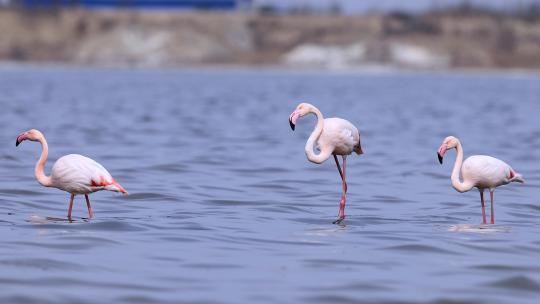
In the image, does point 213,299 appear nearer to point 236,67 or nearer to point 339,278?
point 339,278

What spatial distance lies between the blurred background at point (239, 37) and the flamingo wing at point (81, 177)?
97.0 meters

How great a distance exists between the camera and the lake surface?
8.55 metres

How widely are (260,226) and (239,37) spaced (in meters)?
101

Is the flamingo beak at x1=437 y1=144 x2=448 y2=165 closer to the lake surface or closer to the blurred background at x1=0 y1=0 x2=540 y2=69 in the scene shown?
the lake surface

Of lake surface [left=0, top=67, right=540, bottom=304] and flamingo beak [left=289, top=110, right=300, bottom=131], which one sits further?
flamingo beak [left=289, top=110, right=300, bottom=131]

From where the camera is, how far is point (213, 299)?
26.6 feet

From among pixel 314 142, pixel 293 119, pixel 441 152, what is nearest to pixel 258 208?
pixel 314 142

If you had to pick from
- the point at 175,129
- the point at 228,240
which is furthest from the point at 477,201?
the point at 175,129

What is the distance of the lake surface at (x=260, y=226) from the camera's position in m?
8.55

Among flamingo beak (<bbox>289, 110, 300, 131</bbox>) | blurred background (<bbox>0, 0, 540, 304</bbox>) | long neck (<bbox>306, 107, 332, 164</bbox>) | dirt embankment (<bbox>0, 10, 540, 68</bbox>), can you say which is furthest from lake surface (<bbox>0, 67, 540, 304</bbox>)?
dirt embankment (<bbox>0, 10, 540, 68</bbox>)

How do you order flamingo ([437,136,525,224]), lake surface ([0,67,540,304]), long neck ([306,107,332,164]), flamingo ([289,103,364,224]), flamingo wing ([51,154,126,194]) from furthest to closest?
1. flamingo ([289,103,364,224])
2. long neck ([306,107,332,164])
3. flamingo ([437,136,525,224])
4. flamingo wing ([51,154,126,194])
5. lake surface ([0,67,540,304])

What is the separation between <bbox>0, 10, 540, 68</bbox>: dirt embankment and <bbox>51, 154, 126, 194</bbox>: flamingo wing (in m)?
96.9

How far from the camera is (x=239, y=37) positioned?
369ft

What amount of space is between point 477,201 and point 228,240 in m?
5.03
